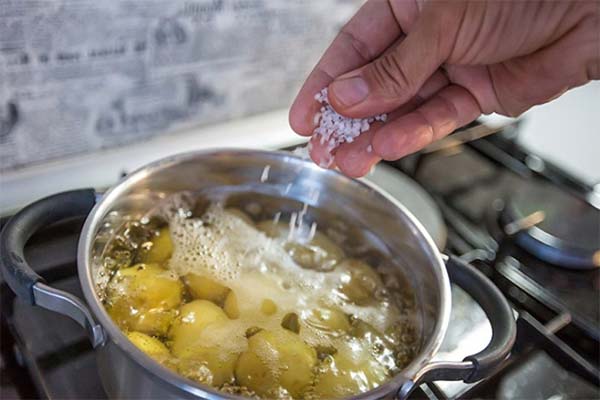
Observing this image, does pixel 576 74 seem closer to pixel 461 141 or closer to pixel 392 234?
pixel 392 234

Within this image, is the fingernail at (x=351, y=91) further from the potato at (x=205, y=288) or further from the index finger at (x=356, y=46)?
the potato at (x=205, y=288)

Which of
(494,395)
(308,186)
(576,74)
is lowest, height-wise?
(494,395)

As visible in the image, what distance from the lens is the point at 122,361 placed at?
15.2 inches

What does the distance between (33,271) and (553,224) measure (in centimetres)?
54

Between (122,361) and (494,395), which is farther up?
(122,361)

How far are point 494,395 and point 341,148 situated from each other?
248 mm

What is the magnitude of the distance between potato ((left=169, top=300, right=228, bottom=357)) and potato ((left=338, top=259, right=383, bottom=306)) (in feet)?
0.39

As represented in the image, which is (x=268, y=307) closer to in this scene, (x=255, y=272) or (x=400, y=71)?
(x=255, y=272)

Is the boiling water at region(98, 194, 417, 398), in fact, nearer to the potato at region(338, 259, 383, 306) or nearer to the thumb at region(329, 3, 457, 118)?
the potato at region(338, 259, 383, 306)

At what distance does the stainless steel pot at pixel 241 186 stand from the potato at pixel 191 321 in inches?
2.1

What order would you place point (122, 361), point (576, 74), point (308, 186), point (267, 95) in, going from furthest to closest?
point (267, 95) < point (308, 186) < point (576, 74) < point (122, 361)

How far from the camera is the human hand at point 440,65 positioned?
1.50 ft

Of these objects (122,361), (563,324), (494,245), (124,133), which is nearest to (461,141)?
(494,245)

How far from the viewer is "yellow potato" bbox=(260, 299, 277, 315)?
19.7 inches
